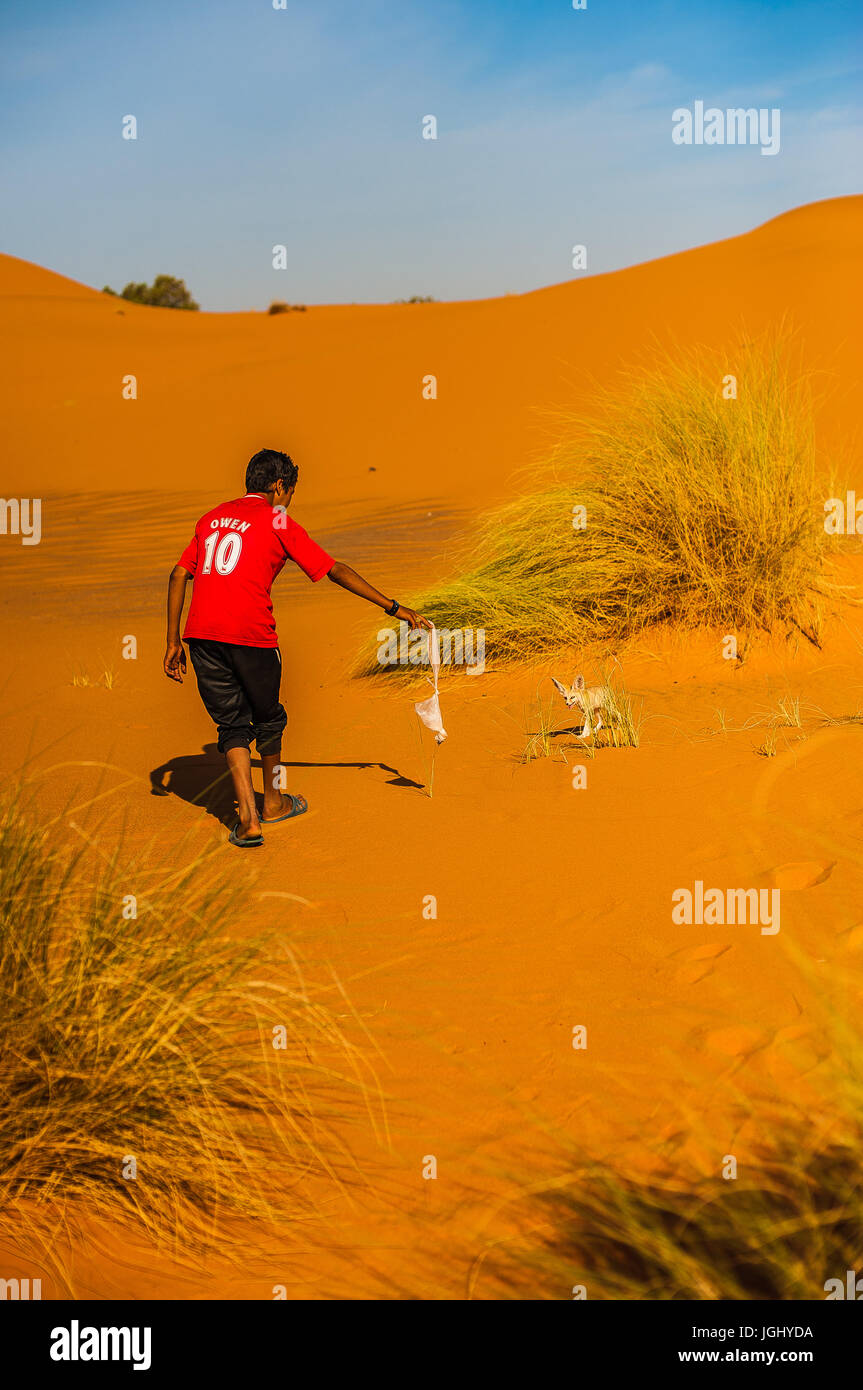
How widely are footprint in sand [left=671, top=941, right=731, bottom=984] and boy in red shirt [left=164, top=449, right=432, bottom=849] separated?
1.72 meters

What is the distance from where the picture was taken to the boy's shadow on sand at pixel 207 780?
5172 millimetres

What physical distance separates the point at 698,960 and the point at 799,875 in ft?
2.04

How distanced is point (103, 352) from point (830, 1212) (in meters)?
31.2

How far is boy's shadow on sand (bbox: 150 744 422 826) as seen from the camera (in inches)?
204

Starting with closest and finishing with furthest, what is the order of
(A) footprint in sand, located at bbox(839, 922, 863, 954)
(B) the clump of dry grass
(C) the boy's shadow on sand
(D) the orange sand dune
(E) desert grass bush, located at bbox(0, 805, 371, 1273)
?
(E) desert grass bush, located at bbox(0, 805, 371, 1273) < (A) footprint in sand, located at bbox(839, 922, 863, 954) < (C) the boy's shadow on sand < (B) the clump of dry grass < (D) the orange sand dune

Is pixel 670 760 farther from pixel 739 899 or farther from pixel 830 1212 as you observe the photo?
pixel 830 1212

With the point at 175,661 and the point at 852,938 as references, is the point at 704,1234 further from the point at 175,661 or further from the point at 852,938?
the point at 175,661

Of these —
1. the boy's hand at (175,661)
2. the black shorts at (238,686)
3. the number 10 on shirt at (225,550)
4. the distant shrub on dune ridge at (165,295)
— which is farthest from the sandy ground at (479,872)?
the distant shrub on dune ridge at (165,295)

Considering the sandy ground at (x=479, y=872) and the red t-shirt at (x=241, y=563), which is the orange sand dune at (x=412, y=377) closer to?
the sandy ground at (x=479, y=872)

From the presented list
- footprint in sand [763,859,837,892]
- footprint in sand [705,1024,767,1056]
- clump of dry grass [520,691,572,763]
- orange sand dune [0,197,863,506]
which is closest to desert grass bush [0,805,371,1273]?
footprint in sand [705,1024,767,1056]

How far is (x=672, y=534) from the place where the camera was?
666cm

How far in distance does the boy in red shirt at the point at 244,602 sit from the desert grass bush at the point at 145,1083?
5.34 ft

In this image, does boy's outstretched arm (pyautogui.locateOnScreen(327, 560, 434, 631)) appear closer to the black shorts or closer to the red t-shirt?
the red t-shirt

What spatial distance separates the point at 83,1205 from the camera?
2.47 meters
